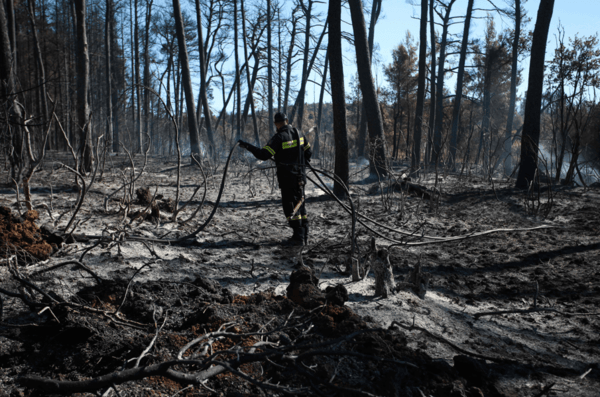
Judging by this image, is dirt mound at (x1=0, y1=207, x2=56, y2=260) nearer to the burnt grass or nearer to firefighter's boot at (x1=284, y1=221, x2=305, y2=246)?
the burnt grass

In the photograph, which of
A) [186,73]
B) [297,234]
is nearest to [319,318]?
[297,234]

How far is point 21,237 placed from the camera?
3.18 metres

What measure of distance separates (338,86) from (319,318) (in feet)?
18.3

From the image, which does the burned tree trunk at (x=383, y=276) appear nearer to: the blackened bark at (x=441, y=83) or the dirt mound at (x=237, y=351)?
the dirt mound at (x=237, y=351)

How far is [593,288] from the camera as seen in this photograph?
10.8ft

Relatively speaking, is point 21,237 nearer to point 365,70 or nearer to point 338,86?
point 338,86

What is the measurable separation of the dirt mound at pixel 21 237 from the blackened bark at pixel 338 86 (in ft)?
16.3

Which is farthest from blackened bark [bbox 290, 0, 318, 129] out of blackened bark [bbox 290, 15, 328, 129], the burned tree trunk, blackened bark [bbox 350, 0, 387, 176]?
the burned tree trunk

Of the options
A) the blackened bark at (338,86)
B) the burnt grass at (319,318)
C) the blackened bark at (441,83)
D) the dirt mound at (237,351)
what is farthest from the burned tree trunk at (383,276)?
the blackened bark at (441,83)

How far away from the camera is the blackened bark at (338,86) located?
6867 millimetres

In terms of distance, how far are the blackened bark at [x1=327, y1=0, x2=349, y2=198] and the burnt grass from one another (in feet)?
7.65

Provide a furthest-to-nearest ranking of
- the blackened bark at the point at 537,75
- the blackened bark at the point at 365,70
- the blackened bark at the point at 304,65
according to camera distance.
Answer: the blackened bark at the point at 304,65 < the blackened bark at the point at 365,70 < the blackened bark at the point at 537,75

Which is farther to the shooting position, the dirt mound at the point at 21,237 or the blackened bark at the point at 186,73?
the blackened bark at the point at 186,73

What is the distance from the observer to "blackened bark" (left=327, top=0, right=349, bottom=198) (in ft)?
22.5
